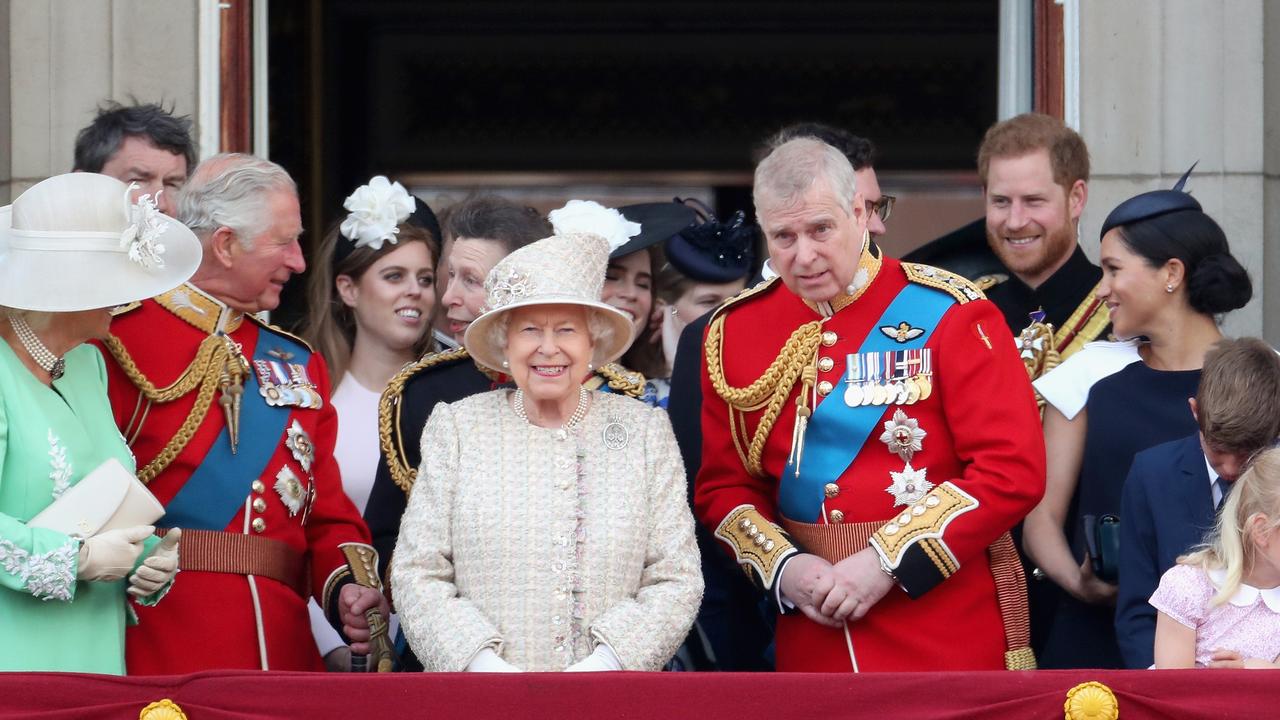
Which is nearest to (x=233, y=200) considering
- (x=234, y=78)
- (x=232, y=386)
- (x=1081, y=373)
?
(x=232, y=386)

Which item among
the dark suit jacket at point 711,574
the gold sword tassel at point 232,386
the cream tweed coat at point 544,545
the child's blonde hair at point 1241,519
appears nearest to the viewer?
the child's blonde hair at point 1241,519

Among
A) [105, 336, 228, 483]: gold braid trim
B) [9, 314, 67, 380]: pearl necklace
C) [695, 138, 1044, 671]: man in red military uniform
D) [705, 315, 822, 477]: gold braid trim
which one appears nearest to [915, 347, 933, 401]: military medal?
[695, 138, 1044, 671]: man in red military uniform

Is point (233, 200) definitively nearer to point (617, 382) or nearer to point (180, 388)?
point (180, 388)

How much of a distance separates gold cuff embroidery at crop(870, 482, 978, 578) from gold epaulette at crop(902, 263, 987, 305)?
0.43 meters

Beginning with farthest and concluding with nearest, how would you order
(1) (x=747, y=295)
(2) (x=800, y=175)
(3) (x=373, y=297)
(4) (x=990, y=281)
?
(3) (x=373, y=297)
(4) (x=990, y=281)
(1) (x=747, y=295)
(2) (x=800, y=175)

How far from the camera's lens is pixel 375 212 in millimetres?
5051

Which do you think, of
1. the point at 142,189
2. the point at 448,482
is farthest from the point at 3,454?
the point at 142,189

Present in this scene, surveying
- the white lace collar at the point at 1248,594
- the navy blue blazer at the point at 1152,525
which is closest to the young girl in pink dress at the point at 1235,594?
the white lace collar at the point at 1248,594

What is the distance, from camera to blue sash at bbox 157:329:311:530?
4.22 metres

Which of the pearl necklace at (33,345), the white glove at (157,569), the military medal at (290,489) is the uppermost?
the pearl necklace at (33,345)

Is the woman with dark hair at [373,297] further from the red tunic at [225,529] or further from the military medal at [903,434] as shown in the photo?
the military medal at [903,434]

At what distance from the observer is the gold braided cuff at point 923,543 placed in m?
3.95

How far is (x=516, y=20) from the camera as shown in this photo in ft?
32.1

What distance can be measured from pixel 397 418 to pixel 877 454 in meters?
1.12
